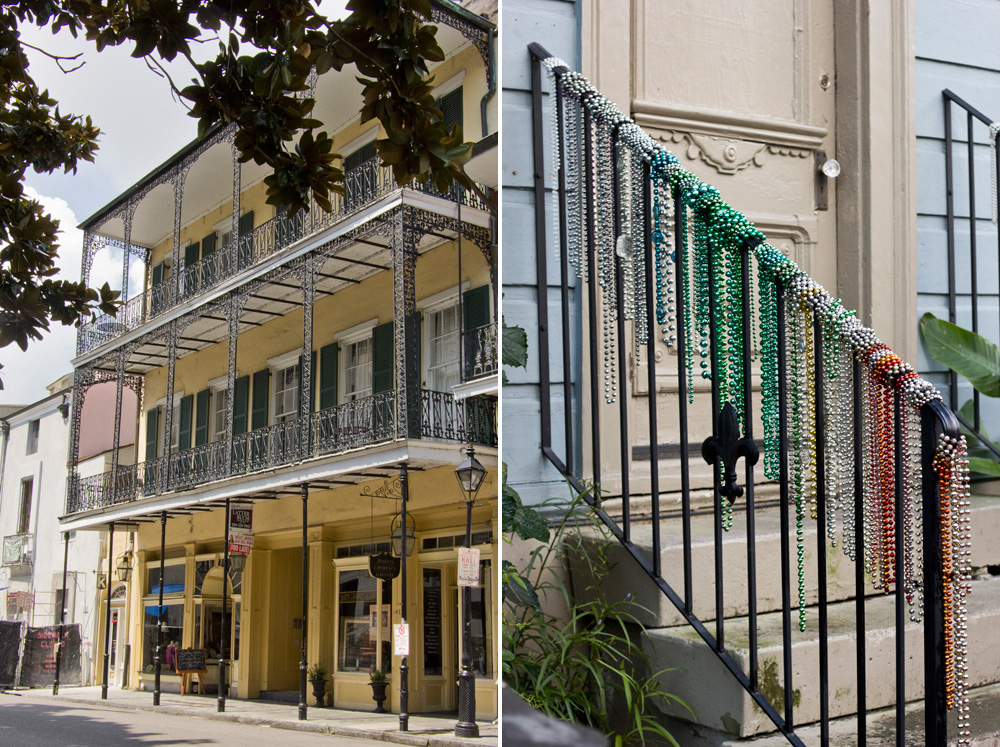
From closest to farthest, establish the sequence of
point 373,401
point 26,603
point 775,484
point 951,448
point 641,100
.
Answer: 1. point 951,448
2. point 26,603
3. point 641,100
4. point 775,484
5. point 373,401

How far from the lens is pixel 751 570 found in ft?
5.33

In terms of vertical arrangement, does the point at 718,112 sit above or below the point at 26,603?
above

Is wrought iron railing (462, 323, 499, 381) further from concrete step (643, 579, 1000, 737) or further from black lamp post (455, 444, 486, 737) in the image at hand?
concrete step (643, 579, 1000, 737)

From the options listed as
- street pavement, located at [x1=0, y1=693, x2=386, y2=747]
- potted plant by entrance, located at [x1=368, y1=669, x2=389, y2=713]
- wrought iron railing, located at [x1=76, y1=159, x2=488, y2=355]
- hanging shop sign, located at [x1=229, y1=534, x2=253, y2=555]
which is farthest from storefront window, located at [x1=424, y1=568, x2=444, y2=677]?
hanging shop sign, located at [x1=229, y1=534, x2=253, y2=555]

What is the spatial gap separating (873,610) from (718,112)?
4.44ft

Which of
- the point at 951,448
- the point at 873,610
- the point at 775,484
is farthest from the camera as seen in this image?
the point at 775,484

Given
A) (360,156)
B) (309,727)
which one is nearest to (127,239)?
(360,156)

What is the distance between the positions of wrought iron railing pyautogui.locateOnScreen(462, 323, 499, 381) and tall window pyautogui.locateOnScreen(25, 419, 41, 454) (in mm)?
913

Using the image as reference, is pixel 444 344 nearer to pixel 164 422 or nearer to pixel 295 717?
pixel 164 422

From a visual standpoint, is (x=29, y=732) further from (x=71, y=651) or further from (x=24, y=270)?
(x=24, y=270)

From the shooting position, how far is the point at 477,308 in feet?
6.58

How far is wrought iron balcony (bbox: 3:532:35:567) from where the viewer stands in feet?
6.47

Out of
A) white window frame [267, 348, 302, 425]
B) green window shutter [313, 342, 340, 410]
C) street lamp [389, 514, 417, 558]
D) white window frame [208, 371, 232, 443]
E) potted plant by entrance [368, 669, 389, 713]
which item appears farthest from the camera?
white window frame [267, 348, 302, 425]

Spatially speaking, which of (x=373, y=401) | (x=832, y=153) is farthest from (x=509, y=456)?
(x=373, y=401)
